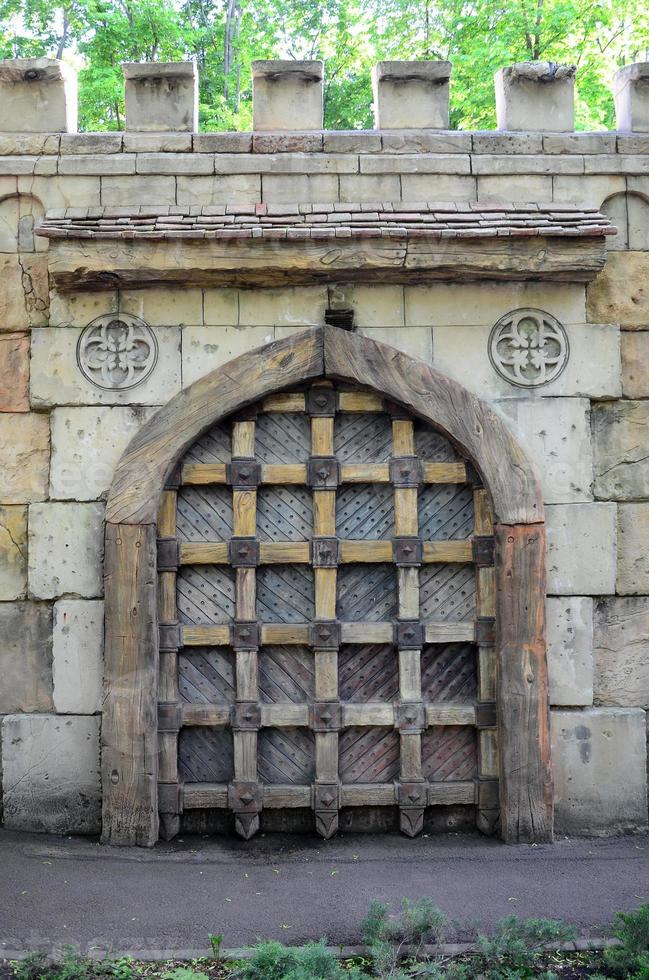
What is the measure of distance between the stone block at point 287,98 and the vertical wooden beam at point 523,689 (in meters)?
2.53

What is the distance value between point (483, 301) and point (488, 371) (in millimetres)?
388

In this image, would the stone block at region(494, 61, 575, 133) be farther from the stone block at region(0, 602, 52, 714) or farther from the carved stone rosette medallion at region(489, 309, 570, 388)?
the stone block at region(0, 602, 52, 714)

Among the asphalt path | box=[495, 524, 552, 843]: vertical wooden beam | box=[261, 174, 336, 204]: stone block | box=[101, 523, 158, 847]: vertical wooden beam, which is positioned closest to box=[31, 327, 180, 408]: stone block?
box=[101, 523, 158, 847]: vertical wooden beam

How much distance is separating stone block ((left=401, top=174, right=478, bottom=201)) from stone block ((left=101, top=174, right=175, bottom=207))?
1.09m

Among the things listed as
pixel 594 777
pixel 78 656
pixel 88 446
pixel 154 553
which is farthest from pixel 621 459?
pixel 78 656

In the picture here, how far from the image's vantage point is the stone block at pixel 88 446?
14.6ft

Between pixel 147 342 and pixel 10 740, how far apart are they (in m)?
2.24

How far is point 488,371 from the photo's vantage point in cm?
452

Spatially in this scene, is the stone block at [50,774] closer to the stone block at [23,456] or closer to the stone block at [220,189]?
the stone block at [23,456]

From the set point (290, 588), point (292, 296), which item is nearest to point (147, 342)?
point (292, 296)

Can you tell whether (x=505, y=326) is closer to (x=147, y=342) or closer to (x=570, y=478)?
(x=570, y=478)

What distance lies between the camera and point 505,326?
4.54m

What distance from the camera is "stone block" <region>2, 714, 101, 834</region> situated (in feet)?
14.4

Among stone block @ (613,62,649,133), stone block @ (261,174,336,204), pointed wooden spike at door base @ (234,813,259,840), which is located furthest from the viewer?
stone block @ (613,62,649,133)
